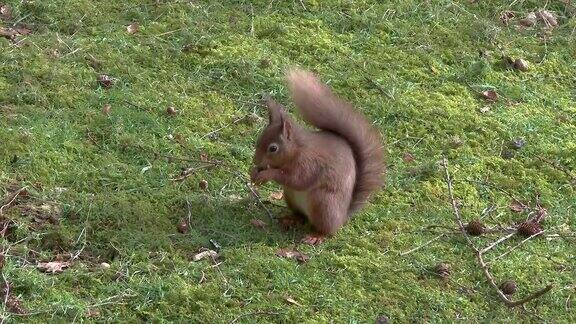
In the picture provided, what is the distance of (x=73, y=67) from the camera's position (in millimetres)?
4980

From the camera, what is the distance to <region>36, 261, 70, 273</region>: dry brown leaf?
3564mm

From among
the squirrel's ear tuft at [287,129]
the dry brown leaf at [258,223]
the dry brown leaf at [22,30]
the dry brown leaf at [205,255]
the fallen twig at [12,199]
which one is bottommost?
the dry brown leaf at [22,30]

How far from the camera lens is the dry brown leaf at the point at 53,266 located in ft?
11.7

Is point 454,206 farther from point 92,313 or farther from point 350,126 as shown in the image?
point 92,313

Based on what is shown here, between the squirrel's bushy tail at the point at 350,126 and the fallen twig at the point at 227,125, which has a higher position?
the squirrel's bushy tail at the point at 350,126

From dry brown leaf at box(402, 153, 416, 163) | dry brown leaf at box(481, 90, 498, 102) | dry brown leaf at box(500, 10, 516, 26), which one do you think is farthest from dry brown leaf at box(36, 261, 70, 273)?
dry brown leaf at box(500, 10, 516, 26)

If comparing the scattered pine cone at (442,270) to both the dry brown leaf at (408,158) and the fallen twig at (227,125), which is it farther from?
the fallen twig at (227,125)

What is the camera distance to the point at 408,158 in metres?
4.69

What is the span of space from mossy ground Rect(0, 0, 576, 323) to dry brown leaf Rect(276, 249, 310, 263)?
0.14 feet

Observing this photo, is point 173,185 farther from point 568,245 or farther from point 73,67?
point 568,245

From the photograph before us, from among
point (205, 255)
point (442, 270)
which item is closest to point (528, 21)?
point (442, 270)

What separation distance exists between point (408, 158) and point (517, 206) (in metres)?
0.59

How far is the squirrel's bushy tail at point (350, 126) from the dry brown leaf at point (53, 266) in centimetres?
121

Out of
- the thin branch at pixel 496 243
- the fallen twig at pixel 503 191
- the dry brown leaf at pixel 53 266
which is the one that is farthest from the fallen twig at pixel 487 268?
the dry brown leaf at pixel 53 266
